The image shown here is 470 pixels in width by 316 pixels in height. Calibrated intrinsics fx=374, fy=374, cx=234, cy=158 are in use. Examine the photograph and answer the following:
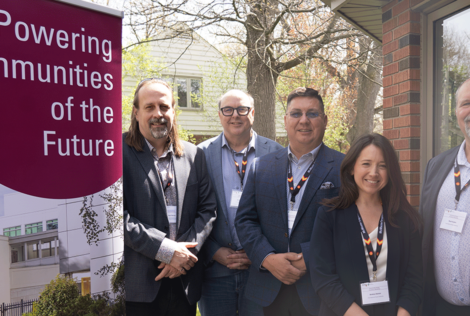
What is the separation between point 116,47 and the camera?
2.12 m

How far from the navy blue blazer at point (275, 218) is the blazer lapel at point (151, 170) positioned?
58 centimetres

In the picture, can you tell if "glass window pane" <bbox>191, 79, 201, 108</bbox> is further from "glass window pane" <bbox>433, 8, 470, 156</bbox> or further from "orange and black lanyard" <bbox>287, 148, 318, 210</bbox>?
"orange and black lanyard" <bbox>287, 148, 318, 210</bbox>


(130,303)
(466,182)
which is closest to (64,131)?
(130,303)

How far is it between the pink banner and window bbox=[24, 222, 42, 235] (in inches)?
6.2

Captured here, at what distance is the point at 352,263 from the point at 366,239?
17 centimetres

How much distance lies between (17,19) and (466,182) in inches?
101

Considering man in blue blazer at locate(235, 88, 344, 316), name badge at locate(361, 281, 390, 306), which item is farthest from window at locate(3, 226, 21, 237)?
name badge at locate(361, 281, 390, 306)

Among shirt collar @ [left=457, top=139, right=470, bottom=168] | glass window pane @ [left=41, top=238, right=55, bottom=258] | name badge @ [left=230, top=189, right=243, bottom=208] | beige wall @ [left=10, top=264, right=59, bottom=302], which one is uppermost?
shirt collar @ [left=457, top=139, right=470, bottom=168]

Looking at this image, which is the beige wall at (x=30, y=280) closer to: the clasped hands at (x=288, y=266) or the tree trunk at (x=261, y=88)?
the clasped hands at (x=288, y=266)

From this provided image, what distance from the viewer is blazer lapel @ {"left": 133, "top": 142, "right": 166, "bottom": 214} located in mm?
2664

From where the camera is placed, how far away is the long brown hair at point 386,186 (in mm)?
2309

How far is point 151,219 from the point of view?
2.64m

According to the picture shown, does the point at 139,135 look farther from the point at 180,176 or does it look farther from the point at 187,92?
the point at 187,92

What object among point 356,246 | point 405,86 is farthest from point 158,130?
point 405,86
